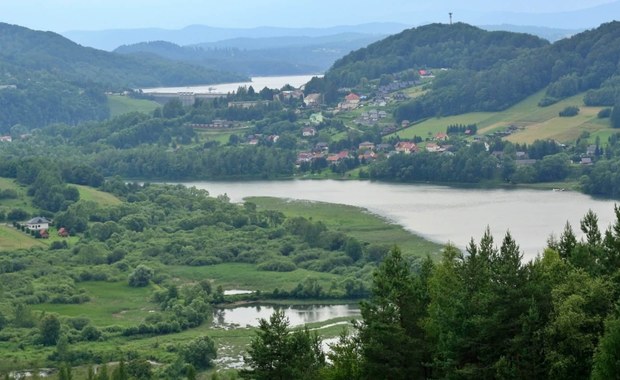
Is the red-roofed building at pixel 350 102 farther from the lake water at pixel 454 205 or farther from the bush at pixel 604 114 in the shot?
the lake water at pixel 454 205

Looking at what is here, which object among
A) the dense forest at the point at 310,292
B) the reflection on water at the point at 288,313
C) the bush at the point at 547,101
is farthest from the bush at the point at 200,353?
the bush at the point at 547,101

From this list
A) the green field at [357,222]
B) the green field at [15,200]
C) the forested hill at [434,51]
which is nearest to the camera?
the green field at [357,222]

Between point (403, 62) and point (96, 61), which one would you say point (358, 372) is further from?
point (96, 61)

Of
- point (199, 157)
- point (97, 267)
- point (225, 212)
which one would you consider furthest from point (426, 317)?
point (199, 157)

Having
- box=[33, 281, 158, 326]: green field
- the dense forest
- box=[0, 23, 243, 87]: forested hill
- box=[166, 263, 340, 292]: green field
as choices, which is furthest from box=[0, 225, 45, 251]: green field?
box=[0, 23, 243, 87]: forested hill

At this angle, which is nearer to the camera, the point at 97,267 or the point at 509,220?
the point at 97,267

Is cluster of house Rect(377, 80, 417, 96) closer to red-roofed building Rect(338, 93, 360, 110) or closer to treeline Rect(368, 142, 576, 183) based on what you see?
red-roofed building Rect(338, 93, 360, 110)

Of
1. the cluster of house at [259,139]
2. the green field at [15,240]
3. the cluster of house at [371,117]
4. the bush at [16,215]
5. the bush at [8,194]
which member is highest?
the cluster of house at [371,117]
